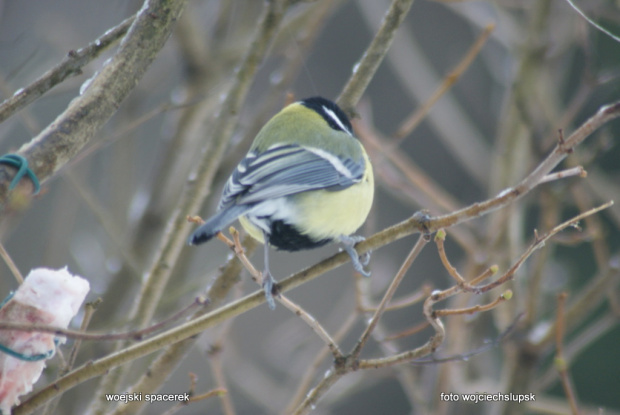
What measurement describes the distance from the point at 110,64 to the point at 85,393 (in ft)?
6.27

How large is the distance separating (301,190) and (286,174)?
94 millimetres

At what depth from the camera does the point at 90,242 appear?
13.5ft

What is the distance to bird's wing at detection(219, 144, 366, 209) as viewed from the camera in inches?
73.6

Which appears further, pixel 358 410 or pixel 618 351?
pixel 358 410

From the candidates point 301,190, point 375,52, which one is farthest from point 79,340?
point 375,52

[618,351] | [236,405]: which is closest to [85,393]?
[236,405]

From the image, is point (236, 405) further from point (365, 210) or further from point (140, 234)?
point (365, 210)

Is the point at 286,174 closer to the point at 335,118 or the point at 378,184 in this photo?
the point at 335,118

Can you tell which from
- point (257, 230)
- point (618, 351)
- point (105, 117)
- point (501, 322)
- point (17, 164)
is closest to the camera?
point (17, 164)

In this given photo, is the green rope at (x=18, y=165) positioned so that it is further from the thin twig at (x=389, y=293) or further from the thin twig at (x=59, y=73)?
the thin twig at (x=389, y=293)

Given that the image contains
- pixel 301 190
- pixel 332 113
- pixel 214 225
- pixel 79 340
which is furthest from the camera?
pixel 332 113

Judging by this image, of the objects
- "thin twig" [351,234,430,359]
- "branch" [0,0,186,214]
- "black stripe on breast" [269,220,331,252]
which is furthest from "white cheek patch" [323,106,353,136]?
"thin twig" [351,234,430,359]

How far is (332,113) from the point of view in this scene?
7.58 ft

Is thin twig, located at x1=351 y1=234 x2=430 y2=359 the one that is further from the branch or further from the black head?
the black head
